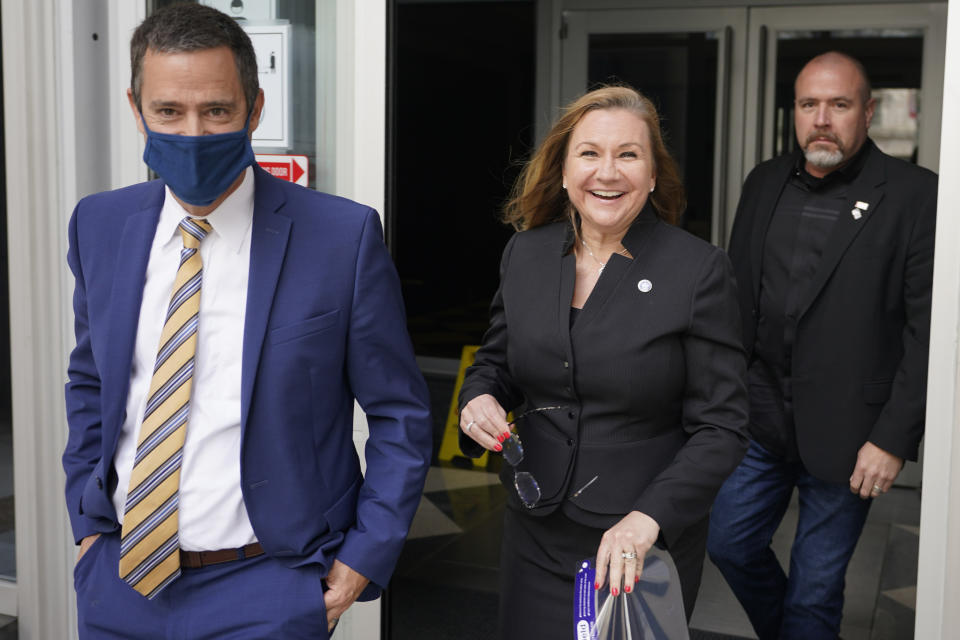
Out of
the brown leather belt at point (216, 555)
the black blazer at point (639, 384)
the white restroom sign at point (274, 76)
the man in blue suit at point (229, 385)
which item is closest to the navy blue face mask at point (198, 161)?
the man in blue suit at point (229, 385)

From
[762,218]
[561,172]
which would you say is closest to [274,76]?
[561,172]

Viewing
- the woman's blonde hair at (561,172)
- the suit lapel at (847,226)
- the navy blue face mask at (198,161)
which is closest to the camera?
the navy blue face mask at (198,161)

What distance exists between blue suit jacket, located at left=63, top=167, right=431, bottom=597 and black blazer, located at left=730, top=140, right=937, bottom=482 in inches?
57.9

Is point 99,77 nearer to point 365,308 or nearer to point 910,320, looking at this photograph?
point 365,308

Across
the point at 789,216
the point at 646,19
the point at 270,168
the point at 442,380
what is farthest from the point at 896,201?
the point at 442,380

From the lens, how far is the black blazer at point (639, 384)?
6.80 ft

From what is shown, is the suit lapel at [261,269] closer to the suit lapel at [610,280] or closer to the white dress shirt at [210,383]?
the white dress shirt at [210,383]

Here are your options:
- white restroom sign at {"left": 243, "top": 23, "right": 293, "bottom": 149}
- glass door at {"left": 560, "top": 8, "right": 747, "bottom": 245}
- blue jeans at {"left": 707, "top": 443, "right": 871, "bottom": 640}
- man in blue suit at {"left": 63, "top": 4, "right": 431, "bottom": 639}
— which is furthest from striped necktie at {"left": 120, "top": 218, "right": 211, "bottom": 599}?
glass door at {"left": 560, "top": 8, "right": 747, "bottom": 245}

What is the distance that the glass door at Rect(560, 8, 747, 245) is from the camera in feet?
20.0

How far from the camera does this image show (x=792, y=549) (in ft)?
10.6

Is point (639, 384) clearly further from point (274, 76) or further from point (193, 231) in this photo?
point (274, 76)

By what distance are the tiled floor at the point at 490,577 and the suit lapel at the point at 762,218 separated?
4.56 feet

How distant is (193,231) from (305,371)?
0.98 ft

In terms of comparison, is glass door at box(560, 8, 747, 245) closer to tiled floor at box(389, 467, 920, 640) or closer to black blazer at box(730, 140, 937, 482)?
tiled floor at box(389, 467, 920, 640)
